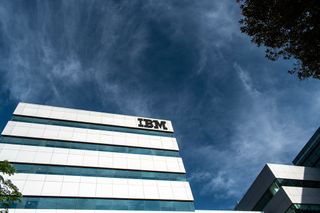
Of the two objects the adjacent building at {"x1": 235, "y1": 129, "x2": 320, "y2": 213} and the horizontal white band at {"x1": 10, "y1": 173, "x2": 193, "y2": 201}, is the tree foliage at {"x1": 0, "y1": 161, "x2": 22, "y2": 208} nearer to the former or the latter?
the horizontal white band at {"x1": 10, "y1": 173, "x2": 193, "y2": 201}

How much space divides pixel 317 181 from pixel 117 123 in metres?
34.7

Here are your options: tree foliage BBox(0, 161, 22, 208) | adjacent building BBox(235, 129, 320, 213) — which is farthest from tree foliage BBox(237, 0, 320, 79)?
adjacent building BBox(235, 129, 320, 213)

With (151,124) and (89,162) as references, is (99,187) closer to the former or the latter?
(89,162)

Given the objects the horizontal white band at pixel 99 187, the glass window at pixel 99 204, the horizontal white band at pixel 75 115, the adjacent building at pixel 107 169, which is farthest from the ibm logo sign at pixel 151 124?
the glass window at pixel 99 204

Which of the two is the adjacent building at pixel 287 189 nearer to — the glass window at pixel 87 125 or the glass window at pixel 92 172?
the glass window at pixel 92 172

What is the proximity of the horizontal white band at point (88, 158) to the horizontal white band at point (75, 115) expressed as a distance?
6129 mm

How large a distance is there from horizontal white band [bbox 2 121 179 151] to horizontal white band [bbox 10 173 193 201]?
634 cm

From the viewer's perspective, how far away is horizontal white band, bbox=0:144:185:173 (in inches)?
1104

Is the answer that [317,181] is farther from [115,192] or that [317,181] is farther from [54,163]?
[54,163]

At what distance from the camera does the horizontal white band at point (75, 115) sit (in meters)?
33.8

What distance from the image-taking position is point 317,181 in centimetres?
3747

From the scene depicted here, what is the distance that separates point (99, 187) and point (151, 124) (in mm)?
15265

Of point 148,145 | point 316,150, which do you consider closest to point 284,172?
point 316,150

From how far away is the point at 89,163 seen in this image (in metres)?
29.9
